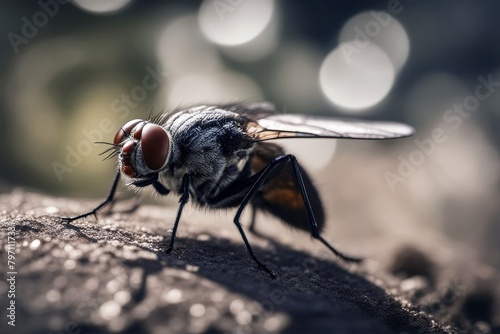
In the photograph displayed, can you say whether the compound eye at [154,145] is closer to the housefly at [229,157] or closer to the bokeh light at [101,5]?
the housefly at [229,157]

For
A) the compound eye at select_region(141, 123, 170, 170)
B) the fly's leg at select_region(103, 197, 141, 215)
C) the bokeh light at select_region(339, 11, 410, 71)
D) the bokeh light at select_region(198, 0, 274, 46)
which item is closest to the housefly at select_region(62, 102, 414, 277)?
the compound eye at select_region(141, 123, 170, 170)

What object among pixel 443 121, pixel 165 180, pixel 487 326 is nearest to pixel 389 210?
pixel 443 121

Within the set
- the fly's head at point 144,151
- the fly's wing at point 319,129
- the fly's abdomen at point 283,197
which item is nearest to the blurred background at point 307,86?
the fly's abdomen at point 283,197

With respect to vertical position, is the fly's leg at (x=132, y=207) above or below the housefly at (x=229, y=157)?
below

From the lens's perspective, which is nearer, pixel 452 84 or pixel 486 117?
pixel 486 117

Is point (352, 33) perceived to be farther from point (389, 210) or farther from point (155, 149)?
point (155, 149)

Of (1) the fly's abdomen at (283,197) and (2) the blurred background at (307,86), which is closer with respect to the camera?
(1) the fly's abdomen at (283,197)
